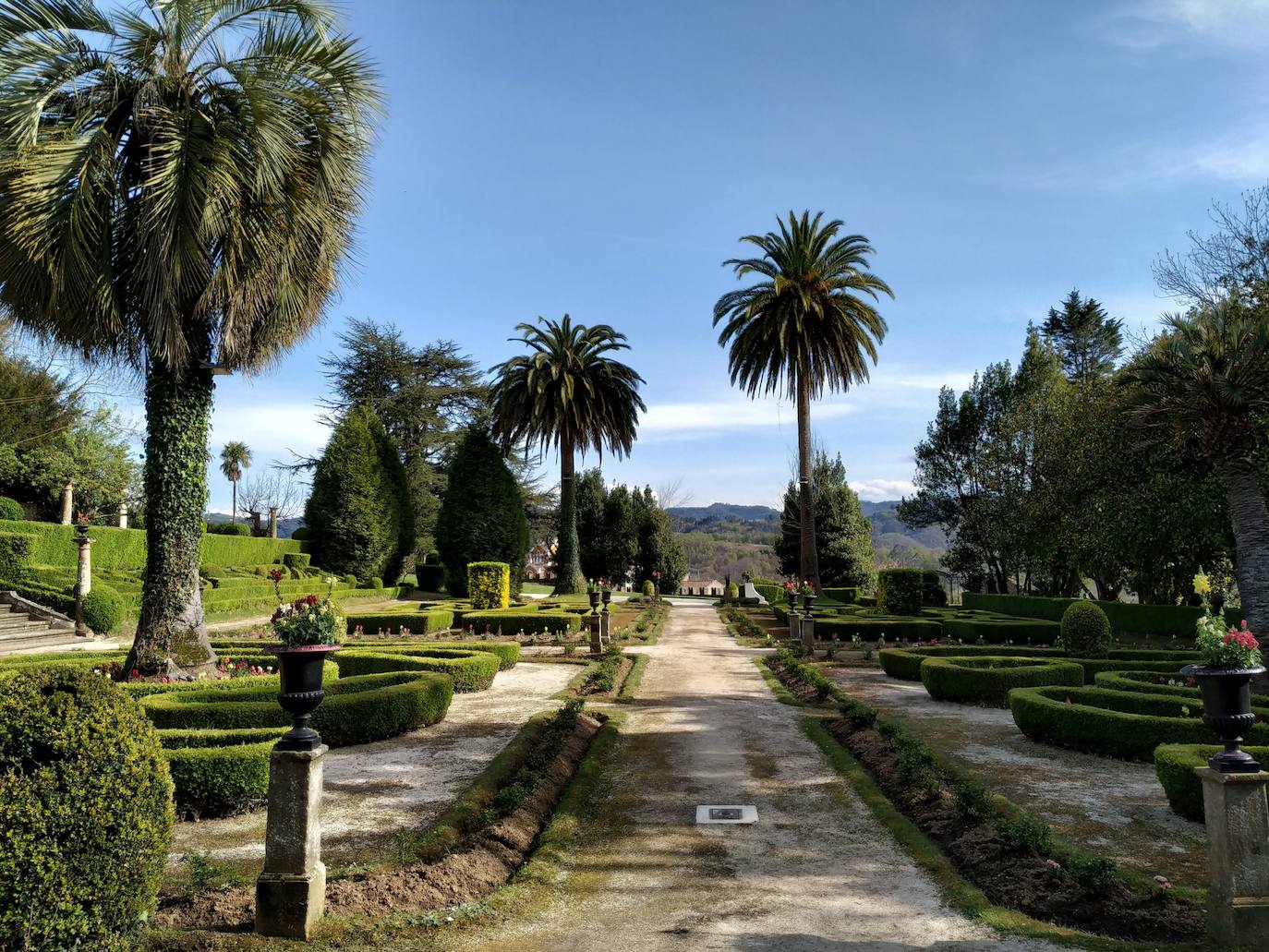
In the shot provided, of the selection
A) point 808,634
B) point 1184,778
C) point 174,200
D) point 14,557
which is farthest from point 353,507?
point 1184,778

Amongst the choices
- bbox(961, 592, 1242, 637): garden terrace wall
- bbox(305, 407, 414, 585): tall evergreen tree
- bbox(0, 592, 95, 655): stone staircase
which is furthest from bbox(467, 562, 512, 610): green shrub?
bbox(961, 592, 1242, 637): garden terrace wall

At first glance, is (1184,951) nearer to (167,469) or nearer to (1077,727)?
(1077,727)

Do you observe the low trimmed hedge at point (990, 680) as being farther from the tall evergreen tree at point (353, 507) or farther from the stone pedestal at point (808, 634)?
the tall evergreen tree at point (353, 507)

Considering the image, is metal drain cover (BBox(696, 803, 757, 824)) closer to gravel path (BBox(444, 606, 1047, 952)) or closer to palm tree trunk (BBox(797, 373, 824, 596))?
gravel path (BBox(444, 606, 1047, 952))

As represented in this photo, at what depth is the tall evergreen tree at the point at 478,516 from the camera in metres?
38.8

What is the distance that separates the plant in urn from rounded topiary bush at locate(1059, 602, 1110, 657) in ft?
51.5

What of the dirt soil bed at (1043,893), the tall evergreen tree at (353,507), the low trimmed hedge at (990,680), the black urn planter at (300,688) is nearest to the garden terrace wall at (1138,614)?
the low trimmed hedge at (990,680)

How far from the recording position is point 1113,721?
9828mm

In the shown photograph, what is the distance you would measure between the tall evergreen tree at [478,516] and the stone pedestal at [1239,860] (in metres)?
34.9

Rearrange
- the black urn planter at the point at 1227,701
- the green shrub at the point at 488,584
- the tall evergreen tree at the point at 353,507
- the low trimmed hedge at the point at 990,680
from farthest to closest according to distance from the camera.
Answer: the tall evergreen tree at the point at 353,507
the green shrub at the point at 488,584
the low trimmed hedge at the point at 990,680
the black urn planter at the point at 1227,701

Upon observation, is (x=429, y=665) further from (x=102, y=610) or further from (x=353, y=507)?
(x=353, y=507)

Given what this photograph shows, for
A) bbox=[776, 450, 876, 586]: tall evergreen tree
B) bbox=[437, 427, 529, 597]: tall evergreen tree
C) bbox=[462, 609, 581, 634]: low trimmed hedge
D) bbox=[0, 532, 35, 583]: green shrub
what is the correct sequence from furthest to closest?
bbox=[776, 450, 876, 586]: tall evergreen tree, bbox=[437, 427, 529, 597]: tall evergreen tree, bbox=[462, 609, 581, 634]: low trimmed hedge, bbox=[0, 532, 35, 583]: green shrub

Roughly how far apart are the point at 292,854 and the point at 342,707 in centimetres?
555

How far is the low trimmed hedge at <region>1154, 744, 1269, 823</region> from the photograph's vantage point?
24.0 feet
